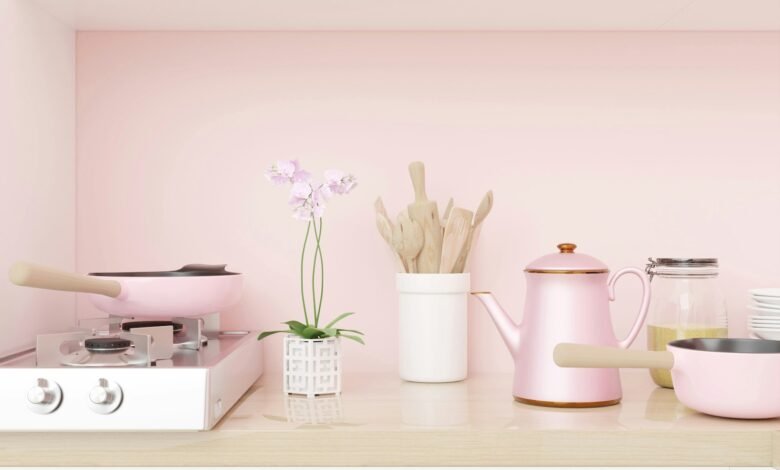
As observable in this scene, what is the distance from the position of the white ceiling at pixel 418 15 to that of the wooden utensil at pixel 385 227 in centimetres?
31

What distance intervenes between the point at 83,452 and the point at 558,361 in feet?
1.82

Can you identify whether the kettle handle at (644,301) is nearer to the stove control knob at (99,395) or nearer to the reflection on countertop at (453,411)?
the reflection on countertop at (453,411)

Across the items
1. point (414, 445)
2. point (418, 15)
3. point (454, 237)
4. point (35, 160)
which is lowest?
point (414, 445)

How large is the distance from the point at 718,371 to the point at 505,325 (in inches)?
11.3

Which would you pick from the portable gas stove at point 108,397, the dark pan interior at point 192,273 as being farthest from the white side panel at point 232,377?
the dark pan interior at point 192,273

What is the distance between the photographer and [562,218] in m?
1.40

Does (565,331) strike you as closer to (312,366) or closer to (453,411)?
(453,411)

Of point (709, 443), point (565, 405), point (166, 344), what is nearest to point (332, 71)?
point (166, 344)

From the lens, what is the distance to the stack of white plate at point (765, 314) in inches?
48.0

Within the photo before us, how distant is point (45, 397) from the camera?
892 millimetres

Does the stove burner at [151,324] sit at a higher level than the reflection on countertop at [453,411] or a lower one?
higher

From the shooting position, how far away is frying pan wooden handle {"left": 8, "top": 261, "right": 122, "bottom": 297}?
0.90 m

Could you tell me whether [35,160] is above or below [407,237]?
above

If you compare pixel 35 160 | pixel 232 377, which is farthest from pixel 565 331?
pixel 35 160
